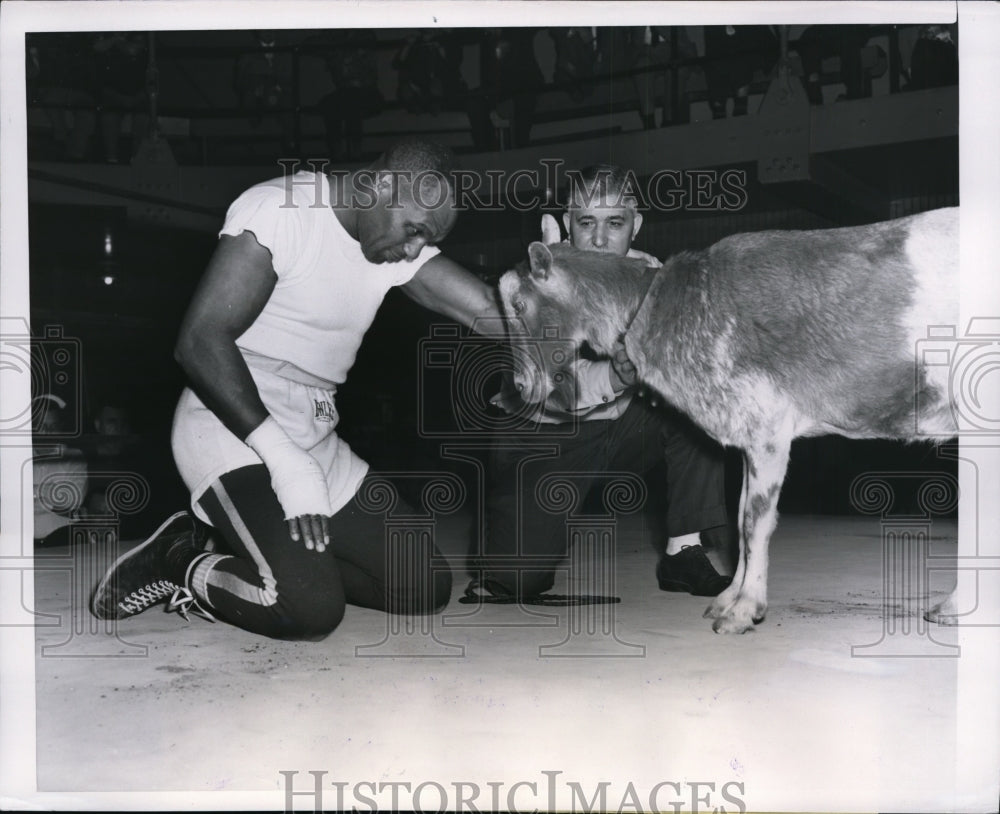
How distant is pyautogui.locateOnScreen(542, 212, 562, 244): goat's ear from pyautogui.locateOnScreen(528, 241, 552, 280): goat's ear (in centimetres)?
32

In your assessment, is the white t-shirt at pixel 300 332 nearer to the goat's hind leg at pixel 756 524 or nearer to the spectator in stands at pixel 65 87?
the spectator in stands at pixel 65 87

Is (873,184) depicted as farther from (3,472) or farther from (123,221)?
(3,472)

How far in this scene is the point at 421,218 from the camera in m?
3.62

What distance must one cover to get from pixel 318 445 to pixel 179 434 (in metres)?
0.51

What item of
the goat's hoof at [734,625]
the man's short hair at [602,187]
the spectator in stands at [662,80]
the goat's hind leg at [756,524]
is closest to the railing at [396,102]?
the spectator in stands at [662,80]

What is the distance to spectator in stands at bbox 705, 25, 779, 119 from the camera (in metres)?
3.76

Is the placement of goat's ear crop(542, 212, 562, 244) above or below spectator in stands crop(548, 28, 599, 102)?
below

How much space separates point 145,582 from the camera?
3549 millimetres

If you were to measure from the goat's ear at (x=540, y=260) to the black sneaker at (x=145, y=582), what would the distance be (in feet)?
5.35

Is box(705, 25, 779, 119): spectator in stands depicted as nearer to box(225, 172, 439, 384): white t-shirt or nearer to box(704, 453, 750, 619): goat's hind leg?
box(225, 172, 439, 384): white t-shirt

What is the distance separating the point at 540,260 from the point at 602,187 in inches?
21.5

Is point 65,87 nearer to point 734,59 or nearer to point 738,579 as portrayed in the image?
point 734,59

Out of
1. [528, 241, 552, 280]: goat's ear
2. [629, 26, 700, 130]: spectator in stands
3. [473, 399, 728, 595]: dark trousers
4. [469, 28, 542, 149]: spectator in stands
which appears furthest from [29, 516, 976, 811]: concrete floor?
[629, 26, 700, 130]: spectator in stands

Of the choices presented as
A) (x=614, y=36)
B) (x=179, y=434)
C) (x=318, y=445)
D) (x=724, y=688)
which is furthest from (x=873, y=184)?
(x=179, y=434)
